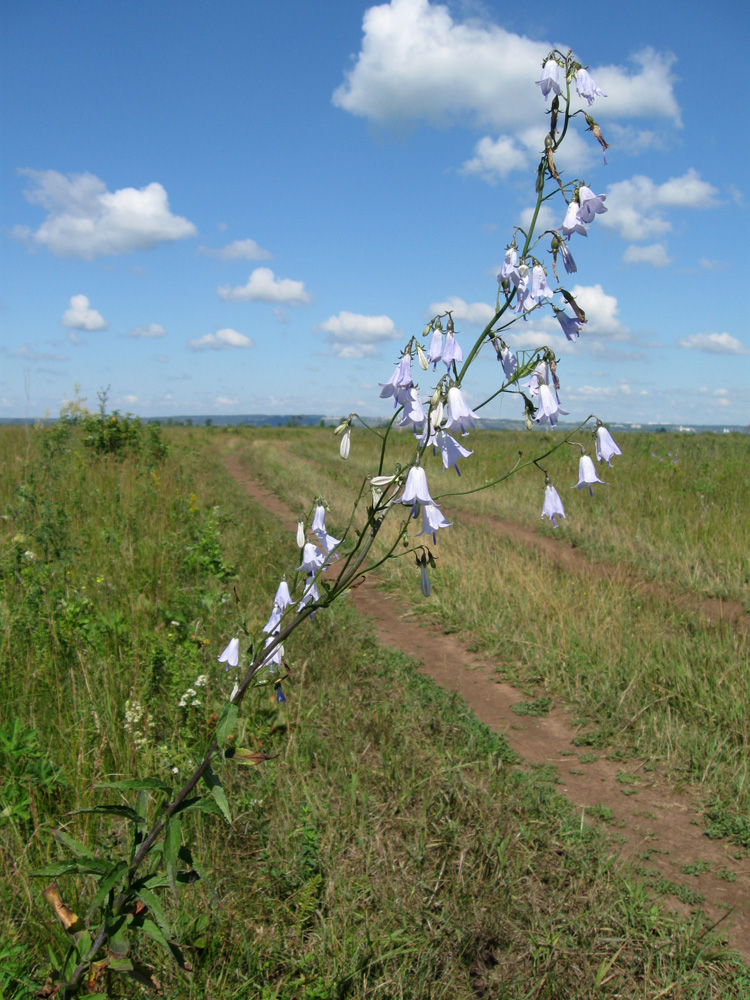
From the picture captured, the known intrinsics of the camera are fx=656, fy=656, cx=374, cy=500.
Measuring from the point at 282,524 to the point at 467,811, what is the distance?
23.5 feet

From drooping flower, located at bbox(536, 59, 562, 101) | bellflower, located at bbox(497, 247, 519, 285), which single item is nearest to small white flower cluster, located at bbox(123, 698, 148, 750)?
bellflower, located at bbox(497, 247, 519, 285)

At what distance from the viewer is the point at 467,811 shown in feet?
9.66

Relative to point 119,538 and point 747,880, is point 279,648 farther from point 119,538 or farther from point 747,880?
point 119,538

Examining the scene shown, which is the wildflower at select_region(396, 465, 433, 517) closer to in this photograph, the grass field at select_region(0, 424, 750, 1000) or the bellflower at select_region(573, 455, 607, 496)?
the bellflower at select_region(573, 455, 607, 496)

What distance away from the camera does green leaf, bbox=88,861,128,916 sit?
4.94ft

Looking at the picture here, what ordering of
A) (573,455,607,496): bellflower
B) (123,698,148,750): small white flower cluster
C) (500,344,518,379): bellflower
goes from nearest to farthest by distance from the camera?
(500,344,518,379): bellflower < (573,455,607,496): bellflower < (123,698,148,750): small white flower cluster

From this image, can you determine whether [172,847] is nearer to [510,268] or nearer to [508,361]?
[508,361]

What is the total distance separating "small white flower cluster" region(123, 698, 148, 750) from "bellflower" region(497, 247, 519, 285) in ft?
7.58

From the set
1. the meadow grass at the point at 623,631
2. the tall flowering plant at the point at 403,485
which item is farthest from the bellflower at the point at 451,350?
the meadow grass at the point at 623,631

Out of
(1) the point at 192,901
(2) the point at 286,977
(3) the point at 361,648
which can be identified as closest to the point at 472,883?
(2) the point at 286,977

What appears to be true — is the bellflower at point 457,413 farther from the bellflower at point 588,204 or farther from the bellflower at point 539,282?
the bellflower at point 588,204

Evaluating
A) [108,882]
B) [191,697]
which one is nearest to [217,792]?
[108,882]

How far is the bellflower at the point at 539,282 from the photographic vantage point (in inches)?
65.6

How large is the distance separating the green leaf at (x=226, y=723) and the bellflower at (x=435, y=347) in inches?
39.5
